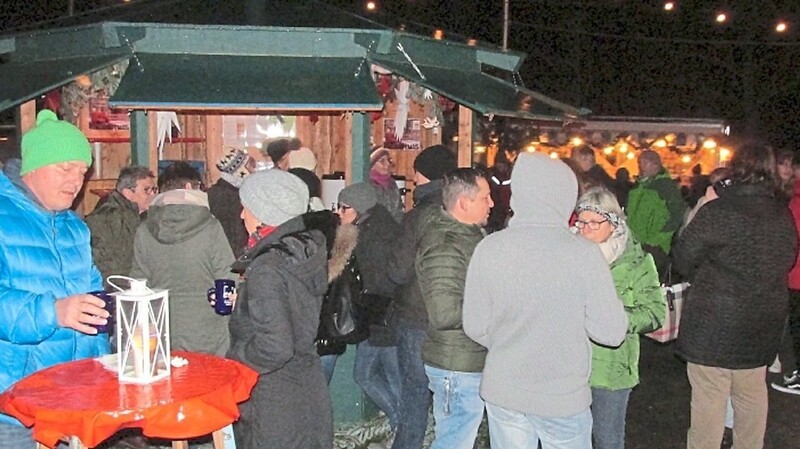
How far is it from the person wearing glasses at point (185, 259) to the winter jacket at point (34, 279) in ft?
4.21

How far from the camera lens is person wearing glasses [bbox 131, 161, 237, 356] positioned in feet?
15.6

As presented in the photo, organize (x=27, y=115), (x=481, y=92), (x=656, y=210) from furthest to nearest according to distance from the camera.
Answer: (x=656, y=210), (x=27, y=115), (x=481, y=92)

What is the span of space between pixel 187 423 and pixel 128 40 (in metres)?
4.38

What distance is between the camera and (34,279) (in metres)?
3.20

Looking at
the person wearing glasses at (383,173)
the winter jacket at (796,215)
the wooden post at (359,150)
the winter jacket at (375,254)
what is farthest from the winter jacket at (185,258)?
the winter jacket at (796,215)

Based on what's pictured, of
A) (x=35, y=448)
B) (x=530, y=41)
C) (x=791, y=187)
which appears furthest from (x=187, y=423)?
(x=530, y=41)

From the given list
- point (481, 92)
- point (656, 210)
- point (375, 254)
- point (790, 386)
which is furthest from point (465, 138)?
point (790, 386)

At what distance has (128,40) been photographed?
6.36 meters

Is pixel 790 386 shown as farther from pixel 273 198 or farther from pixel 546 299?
pixel 273 198

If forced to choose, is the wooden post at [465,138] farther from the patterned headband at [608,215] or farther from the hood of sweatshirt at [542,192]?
the hood of sweatshirt at [542,192]

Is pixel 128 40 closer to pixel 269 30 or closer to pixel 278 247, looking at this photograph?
pixel 269 30

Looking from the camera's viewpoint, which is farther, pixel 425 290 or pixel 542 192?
pixel 425 290

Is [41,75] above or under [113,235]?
above

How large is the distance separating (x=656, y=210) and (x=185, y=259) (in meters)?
5.44
